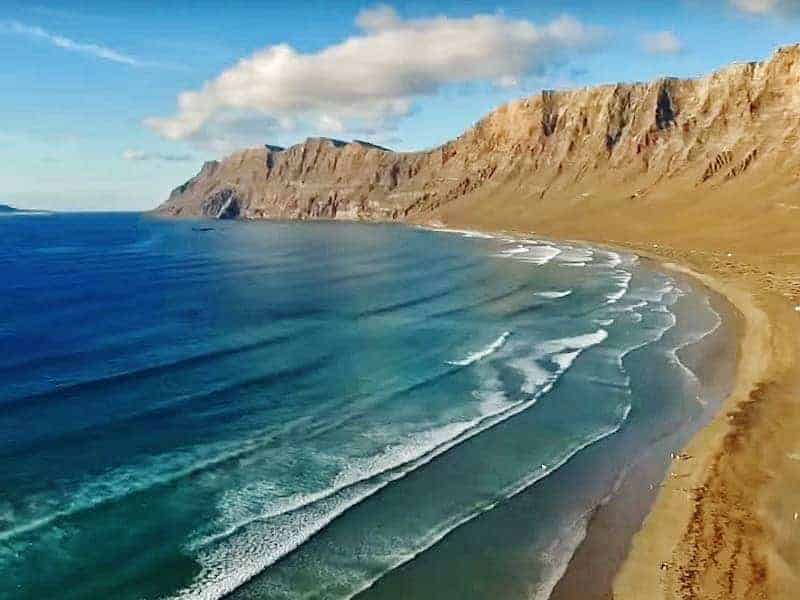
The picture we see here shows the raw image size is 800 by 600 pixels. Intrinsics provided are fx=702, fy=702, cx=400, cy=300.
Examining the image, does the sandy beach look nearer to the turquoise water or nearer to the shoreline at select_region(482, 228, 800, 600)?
the shoreline at select_region(482, 228, 800, 600)

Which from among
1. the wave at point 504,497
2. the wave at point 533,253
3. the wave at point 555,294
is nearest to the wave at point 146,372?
the wave at point 504,497

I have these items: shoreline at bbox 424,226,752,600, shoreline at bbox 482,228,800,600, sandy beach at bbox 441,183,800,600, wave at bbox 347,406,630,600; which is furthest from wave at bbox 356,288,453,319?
wave at bbox 347,406,630,600

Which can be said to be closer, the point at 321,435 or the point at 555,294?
the point at 321,435

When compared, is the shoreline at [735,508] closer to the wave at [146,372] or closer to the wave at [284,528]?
the wave at [284,528]

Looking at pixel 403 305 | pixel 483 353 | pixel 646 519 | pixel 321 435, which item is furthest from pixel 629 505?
pixel 403 305

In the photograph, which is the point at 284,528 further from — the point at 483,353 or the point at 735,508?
the point at 483,353

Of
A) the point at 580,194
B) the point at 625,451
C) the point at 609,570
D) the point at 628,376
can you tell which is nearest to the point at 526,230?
the point at 580,194
